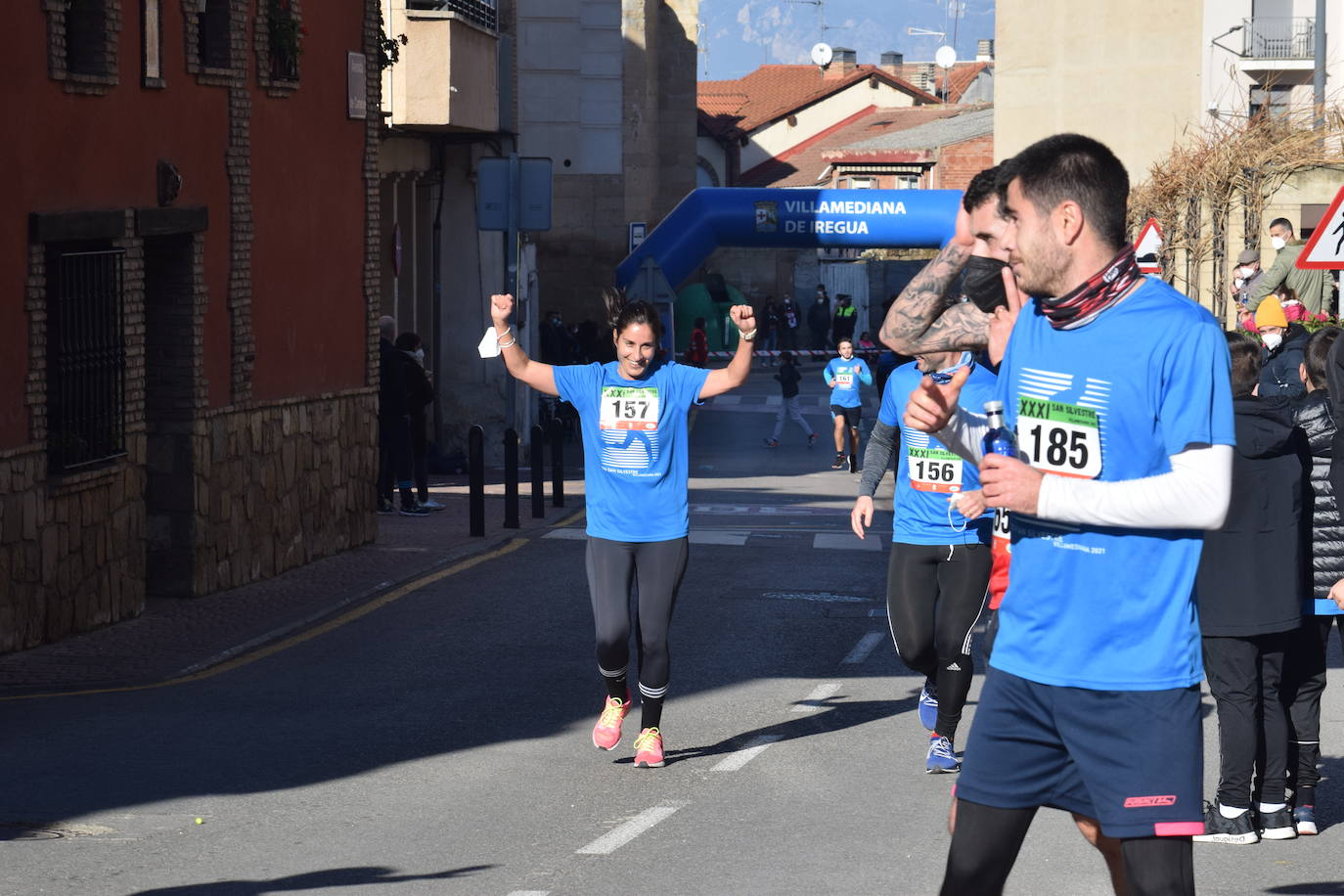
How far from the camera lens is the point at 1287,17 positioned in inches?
2304

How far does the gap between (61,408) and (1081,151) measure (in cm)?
943

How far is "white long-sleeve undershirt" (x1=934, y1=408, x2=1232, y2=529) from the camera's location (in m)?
→ 4.35

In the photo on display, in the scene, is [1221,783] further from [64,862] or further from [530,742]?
[64,862]

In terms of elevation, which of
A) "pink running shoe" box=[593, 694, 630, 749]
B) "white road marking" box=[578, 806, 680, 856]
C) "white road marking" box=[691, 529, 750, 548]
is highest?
"pink running shoe" box=[593, 694, 630, 749]

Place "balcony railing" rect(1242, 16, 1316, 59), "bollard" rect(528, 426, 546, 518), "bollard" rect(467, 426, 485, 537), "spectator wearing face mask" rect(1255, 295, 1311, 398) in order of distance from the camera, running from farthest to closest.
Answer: "balcony railing" rect(1242, 16, 1316, 59) → "bollard" rect(528, 426, 546, 518) → "bollard" rect(467, 426, 485, 537) → "spectator wearing face mask" rect(1255, 295, 1311, 398)

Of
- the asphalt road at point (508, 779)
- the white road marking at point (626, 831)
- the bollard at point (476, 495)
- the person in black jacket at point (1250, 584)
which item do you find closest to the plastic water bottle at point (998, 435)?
the asphalt road at point (508, 779)

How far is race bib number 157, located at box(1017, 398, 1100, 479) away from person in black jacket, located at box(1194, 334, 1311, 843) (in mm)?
2941

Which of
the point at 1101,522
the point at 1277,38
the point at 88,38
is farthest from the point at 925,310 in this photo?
the point at 1277,38

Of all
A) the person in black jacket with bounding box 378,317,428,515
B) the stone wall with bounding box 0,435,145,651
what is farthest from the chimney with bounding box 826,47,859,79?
the stone wall with bounding box 0,435,145,651

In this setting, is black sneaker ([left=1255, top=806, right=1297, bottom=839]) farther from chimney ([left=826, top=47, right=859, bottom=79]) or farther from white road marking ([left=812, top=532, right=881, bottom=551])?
chimney ([left=826, top=47, right=859, bottom=79])

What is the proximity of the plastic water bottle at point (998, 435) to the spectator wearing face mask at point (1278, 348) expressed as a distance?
801 centimetres

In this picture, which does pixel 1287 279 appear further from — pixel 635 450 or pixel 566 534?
pixel 635 450

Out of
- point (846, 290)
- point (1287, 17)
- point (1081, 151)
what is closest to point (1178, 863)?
point (1081, 151)

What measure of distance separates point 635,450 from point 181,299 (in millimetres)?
6482
